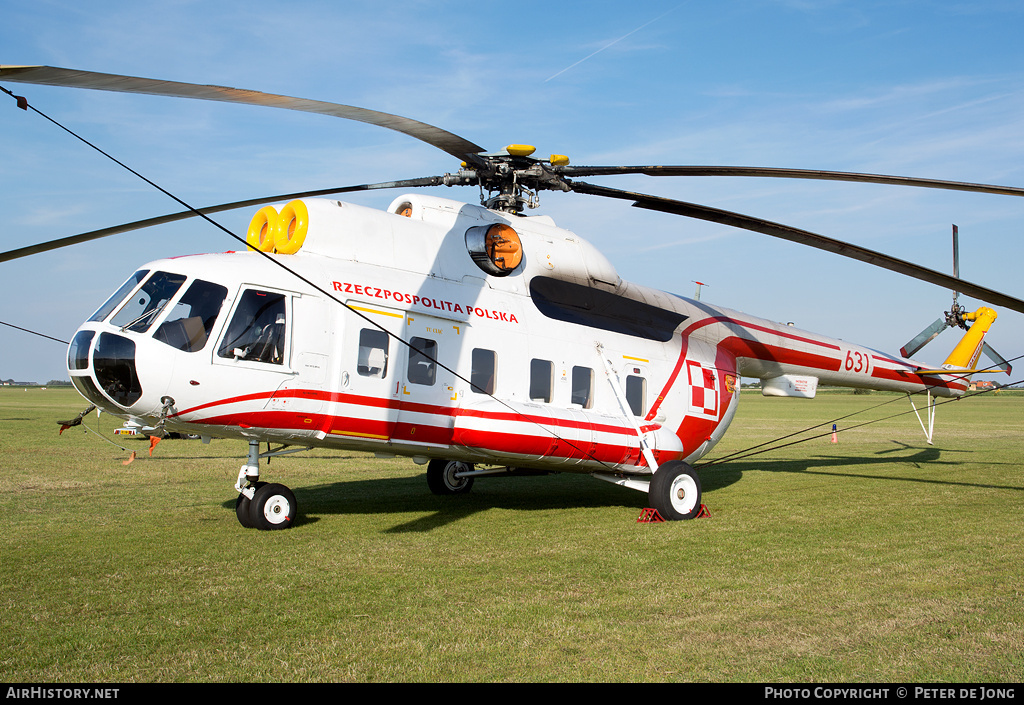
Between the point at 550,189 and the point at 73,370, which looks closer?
the point at 73,370

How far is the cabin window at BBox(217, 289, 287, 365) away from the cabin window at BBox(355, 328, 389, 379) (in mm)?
906

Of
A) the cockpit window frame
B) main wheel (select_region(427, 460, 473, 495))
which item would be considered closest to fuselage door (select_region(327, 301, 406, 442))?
the cockpit window frame

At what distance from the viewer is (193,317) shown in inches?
319

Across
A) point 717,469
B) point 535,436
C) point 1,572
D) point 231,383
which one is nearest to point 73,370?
point 231,383

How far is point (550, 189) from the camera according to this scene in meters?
9.94

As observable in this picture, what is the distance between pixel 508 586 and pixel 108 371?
464cm

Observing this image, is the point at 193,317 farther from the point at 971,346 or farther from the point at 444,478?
the point at 971,346

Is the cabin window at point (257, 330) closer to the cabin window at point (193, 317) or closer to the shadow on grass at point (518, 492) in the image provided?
the cabin window at point (193, 317)

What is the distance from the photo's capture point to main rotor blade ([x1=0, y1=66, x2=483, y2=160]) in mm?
4520

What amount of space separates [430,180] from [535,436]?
3.71 m

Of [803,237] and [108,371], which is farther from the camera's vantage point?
[803,237]

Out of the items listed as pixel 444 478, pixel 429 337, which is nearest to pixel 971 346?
pixel 444 478

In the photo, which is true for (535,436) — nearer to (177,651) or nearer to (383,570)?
(383,570)

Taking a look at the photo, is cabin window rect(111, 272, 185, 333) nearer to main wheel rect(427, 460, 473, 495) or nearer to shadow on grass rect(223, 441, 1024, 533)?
shadow on grass rect(223, 441, 1024, 533)
